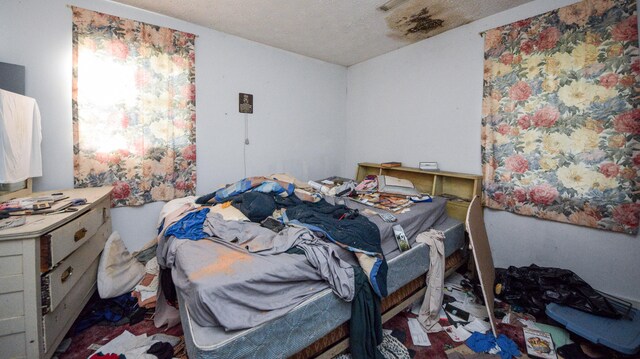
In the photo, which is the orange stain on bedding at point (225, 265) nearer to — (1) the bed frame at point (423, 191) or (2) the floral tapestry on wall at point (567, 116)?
(1) the bed frame at point (423, 191)

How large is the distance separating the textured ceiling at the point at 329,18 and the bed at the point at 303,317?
6.62 ft

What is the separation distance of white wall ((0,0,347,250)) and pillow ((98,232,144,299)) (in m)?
0.40

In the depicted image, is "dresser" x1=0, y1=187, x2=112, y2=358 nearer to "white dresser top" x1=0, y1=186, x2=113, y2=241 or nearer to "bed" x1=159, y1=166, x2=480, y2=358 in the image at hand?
"white dresser top" x1=0, y1=186, x2=113, y2=241

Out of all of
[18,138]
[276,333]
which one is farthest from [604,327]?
[18,138]

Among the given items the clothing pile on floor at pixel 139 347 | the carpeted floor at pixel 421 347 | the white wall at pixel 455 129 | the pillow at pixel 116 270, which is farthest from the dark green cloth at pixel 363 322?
the white wall at pixel 455 129

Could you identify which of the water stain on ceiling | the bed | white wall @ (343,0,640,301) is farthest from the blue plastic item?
the water stain on ceiling

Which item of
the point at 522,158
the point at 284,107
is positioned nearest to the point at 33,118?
the point at 284,107

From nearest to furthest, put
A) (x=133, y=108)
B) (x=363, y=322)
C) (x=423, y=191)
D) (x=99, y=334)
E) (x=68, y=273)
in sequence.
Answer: (x=363, y=322) → (x=68, y=273) → (x=99, y=334) → (x=133, y=108) → (x=423, y=191)

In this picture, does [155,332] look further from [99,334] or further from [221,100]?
[221,100]

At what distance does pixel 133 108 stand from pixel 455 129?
3.35m

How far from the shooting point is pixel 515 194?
2422 mm

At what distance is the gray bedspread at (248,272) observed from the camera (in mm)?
1097

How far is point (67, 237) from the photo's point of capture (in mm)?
1448

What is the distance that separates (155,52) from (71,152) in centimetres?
119
